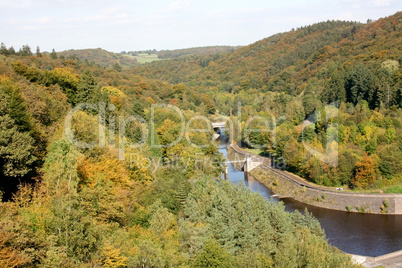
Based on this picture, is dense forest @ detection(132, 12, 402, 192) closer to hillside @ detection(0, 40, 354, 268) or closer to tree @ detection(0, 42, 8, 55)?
hillside @ detection(0, 40, 354, 268)

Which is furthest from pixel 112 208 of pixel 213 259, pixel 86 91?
pixel 86 91

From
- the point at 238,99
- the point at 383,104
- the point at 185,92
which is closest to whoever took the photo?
the point at 383,104

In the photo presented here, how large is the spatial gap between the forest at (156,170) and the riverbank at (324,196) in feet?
6.49

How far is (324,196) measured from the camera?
39281 mm

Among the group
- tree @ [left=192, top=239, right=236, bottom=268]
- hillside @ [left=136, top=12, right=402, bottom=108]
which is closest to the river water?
tree @ [left=192, top=239, right=236, bottom=268]

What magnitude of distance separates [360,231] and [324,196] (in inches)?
286

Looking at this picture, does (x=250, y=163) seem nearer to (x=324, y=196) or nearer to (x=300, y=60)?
(x=324, y=196)

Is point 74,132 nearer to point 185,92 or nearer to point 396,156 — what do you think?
point 396,156

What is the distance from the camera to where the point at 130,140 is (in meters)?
37.9

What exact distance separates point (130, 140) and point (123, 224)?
1769 centimetres

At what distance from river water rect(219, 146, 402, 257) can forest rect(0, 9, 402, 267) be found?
2.95 metres

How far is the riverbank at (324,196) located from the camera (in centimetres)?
3622

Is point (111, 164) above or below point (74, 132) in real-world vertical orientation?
below

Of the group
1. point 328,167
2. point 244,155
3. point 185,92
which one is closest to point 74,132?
point 328,167
